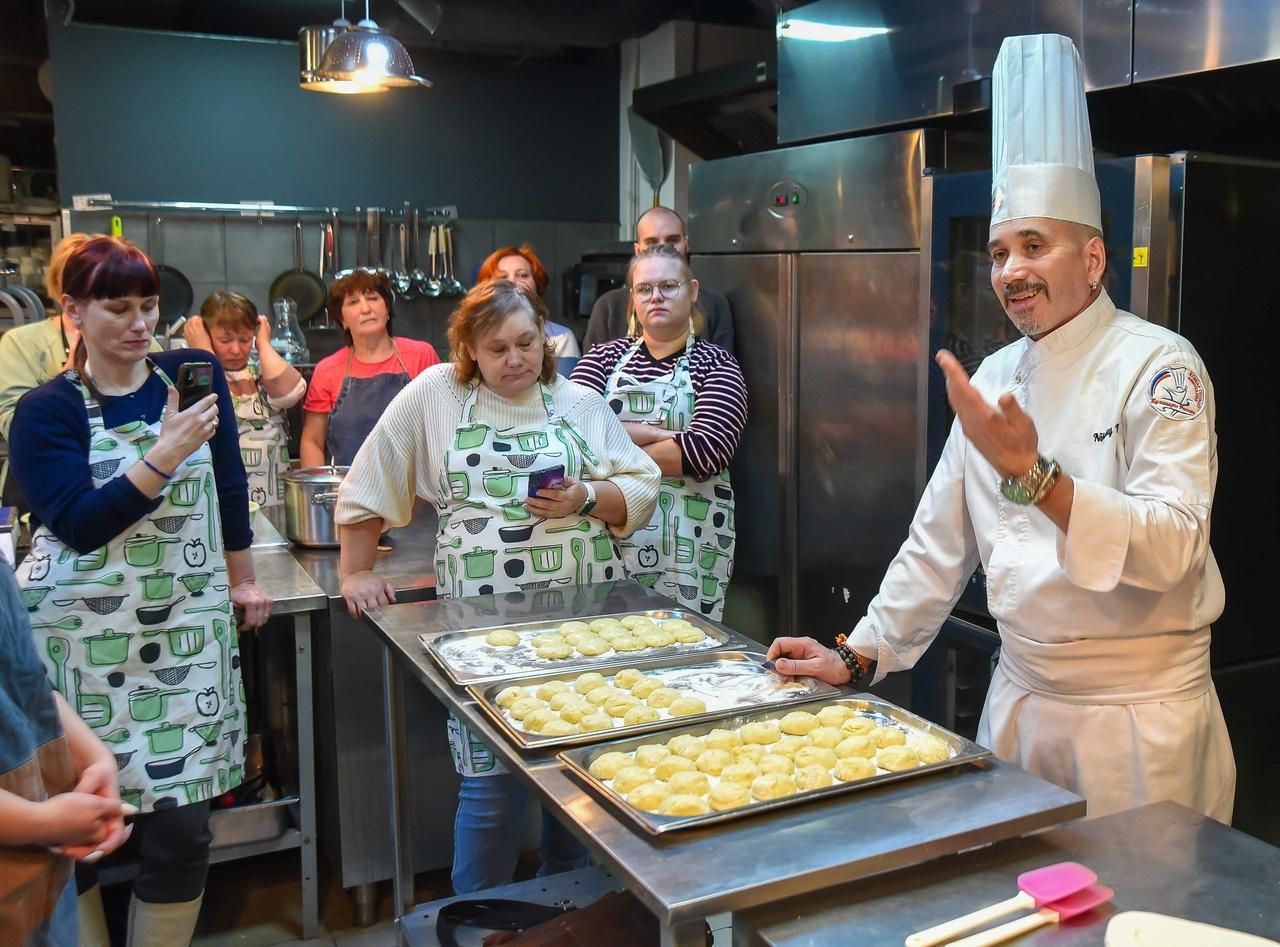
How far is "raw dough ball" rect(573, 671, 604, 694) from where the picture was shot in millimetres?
1876

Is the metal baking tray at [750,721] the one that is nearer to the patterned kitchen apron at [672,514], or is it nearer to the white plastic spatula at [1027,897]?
the white plastic spatula at [1027,897]

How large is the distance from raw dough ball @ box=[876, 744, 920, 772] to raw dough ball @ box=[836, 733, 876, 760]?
0.02 meters

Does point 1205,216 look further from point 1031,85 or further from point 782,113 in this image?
point 782,113

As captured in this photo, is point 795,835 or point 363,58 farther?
point 363,58

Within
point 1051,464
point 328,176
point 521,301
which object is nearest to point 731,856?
point 1051,464

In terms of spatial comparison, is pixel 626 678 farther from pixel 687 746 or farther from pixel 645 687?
pixel 687 746

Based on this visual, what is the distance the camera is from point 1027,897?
4.21 feet

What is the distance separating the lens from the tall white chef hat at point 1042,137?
1.80m

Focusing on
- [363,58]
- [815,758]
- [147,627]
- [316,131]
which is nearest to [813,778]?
[815,758]

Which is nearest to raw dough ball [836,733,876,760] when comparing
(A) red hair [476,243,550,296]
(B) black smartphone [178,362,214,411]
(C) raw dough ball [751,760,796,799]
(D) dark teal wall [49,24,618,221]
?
(C) raw dough ball [751,760,796,799]

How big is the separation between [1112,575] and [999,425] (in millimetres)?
264

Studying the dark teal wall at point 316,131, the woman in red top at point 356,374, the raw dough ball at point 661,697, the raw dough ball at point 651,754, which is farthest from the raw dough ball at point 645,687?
the dark teal wall at point 316,131

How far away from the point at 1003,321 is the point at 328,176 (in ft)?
13.6

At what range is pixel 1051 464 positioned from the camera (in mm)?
1579
